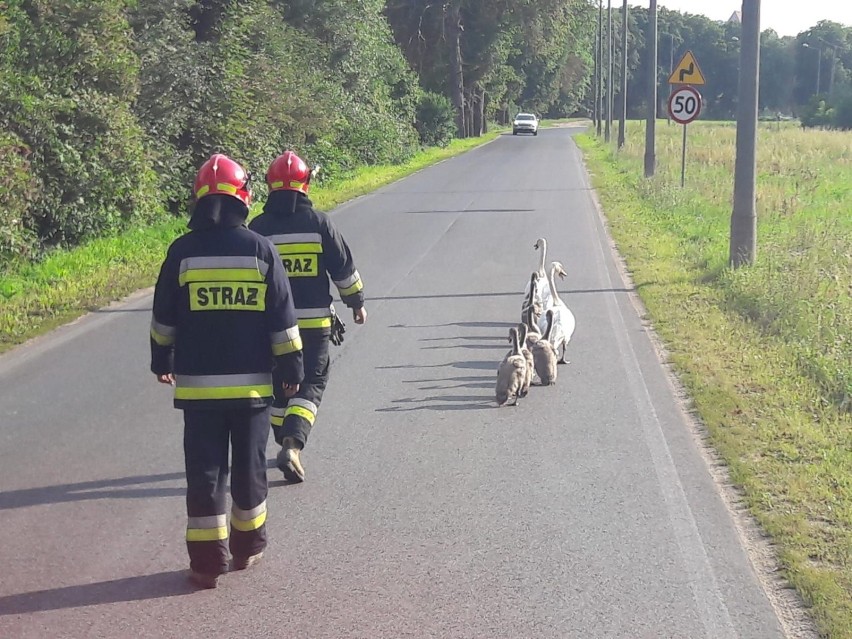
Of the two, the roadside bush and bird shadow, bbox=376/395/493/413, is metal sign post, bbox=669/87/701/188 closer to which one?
the roadside bush

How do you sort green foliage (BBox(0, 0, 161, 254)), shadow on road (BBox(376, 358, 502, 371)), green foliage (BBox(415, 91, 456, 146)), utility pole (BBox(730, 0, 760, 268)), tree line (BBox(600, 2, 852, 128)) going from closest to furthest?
shadow on road (BBox(376, 358, 502, 371))
utility pole (BBox(730, 0, 760, 268))
green foliage (BBox(0, 0, 161, 254))
green foliage (BBox(415, 91, 456, 146))
tree line (BBox(600, 2, 852, 128))

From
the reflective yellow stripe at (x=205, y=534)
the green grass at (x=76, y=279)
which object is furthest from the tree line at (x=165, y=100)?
the reflective yellow stripe at (x=205, y=534)

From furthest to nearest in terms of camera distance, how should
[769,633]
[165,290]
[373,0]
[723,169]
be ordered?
[373,0] < [723,169] < [165,290] < [769,633]

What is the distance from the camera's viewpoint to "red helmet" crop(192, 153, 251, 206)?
5.24m

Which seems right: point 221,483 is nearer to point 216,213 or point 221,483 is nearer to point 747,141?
point 216,213

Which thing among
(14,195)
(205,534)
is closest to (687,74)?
(14,195)

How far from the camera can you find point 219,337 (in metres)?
5.28

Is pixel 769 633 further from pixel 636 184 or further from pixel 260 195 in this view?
pixel 636 184

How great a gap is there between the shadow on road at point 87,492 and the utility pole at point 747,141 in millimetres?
9642

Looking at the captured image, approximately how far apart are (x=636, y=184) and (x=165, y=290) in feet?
83.3

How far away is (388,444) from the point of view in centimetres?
761

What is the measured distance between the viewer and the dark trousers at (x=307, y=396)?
6648 mm

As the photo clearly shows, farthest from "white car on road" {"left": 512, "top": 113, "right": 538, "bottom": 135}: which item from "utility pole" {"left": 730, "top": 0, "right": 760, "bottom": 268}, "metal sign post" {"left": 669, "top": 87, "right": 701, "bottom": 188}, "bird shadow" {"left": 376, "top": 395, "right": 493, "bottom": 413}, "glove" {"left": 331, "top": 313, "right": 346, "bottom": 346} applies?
"glove" {"left": 331, "top": 313, "right": 346, "bottom": 346}

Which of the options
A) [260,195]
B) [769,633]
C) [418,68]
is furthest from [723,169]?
[418,68]
